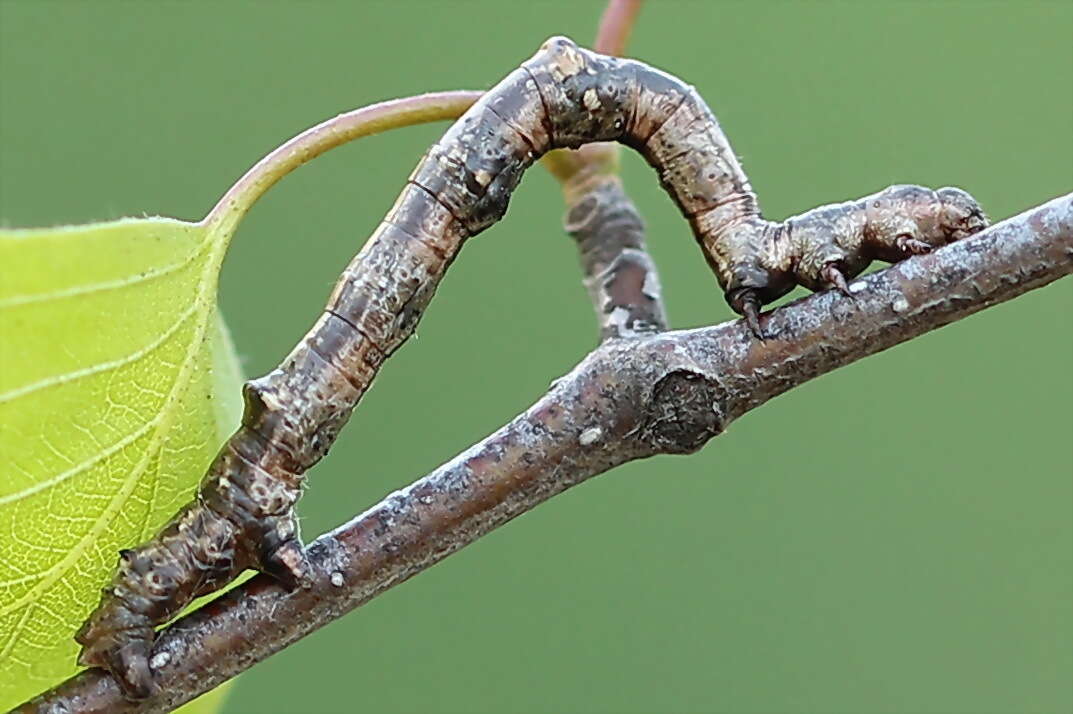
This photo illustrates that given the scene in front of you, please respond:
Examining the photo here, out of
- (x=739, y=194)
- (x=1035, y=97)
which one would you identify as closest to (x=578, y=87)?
(x=739, y=194)

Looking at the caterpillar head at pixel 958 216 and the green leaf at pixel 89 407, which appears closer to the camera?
the green leaf at pixel 89 407

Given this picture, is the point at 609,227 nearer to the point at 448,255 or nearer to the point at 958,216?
the point at 448,255

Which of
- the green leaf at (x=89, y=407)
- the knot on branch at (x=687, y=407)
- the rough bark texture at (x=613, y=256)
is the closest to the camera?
the green leaf at (x=89, y=407)

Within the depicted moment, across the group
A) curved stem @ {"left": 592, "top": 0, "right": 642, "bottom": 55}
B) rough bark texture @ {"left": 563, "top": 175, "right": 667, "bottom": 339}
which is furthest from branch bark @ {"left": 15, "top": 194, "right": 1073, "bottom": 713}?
curved stem @ {"left": 592, "top": 0, "right": 642, "bottom": 55}

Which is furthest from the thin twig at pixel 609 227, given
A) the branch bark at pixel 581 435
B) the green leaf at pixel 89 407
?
the green leaf at pixel 89 407

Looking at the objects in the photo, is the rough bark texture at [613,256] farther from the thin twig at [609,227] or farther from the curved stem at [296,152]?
the curved stem at [296,152]

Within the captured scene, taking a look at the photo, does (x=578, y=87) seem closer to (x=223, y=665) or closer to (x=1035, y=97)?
(x=223, y=665)
